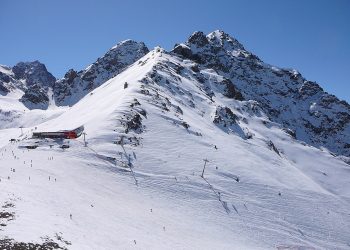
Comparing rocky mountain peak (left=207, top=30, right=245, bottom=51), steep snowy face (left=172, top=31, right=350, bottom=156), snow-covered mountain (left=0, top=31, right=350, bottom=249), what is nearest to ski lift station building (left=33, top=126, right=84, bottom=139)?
snow-covered mountain (left=0, top=31, right=350, bottom=249)

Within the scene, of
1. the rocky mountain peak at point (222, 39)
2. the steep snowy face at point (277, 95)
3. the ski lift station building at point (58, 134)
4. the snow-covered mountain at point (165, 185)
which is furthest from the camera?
the rocky mountain peak at point (222, 39)

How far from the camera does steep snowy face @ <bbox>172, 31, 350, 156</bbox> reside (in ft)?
554

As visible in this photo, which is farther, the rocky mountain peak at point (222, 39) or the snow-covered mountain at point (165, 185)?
the rocky mountain peak at point (222, 39)

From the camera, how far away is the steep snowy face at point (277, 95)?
169 meters

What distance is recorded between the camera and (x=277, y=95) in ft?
603

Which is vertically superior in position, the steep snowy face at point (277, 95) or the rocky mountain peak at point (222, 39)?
the rocky mountain peak at point (222, 39)

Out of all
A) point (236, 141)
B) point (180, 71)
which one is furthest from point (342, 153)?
point (236, 141)

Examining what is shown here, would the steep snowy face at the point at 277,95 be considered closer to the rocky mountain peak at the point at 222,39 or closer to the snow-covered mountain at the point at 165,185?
the rocky mountain peak at the point at 222,39

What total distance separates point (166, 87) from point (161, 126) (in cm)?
2586

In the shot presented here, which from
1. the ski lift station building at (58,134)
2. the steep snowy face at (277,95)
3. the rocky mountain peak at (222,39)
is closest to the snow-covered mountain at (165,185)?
the ski lift station building at (58,134)

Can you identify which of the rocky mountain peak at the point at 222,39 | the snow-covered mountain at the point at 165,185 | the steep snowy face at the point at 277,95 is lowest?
the snow-covered mountain at the point at 165,185

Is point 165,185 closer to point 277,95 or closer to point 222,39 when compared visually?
point 277,95

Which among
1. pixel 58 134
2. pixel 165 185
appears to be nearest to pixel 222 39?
pixel 58 134

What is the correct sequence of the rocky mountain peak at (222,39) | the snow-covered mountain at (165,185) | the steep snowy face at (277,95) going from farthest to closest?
Answer: the rocky mountain peak at (222,39)
the steep snowy face at (277,95)
the snow-covered mountain at (165,185)
